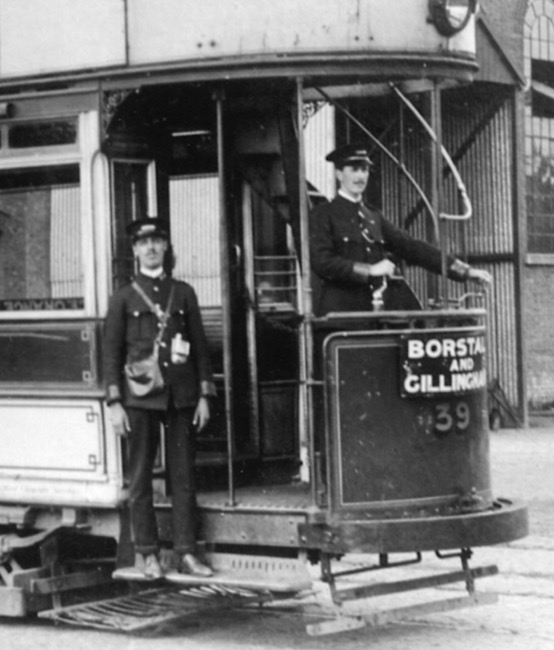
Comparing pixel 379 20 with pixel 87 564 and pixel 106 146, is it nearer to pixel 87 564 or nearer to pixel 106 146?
pixel 106 146

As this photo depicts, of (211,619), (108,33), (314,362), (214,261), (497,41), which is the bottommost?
(211,619)

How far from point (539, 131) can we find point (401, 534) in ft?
50.4

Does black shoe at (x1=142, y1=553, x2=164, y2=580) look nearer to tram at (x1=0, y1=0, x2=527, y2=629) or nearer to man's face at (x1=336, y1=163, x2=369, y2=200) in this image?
tram at (x1=0, y1=0, x2=527, y2=629)

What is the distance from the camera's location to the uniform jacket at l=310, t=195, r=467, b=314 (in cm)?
804

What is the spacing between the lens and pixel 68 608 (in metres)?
8.34

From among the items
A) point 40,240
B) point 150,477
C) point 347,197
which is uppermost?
point 347,197

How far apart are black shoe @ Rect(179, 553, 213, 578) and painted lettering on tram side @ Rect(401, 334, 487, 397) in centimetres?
131

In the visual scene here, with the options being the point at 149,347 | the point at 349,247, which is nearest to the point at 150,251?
the point at 149,347

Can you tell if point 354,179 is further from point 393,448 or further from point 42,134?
point 42,134

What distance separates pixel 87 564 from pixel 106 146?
2.25 metres

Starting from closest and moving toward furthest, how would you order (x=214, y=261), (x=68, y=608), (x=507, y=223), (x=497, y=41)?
(x=68, y=608) < (x=214, y=261) < (x=497, y=41) < (x=507, y=223)

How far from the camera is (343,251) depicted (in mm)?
8242

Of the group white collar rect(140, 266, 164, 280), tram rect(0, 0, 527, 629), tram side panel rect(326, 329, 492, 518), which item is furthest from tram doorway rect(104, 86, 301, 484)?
tram side panel rect(326, 329, 492, 518)

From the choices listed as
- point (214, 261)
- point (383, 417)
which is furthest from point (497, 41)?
point (383, 417)
